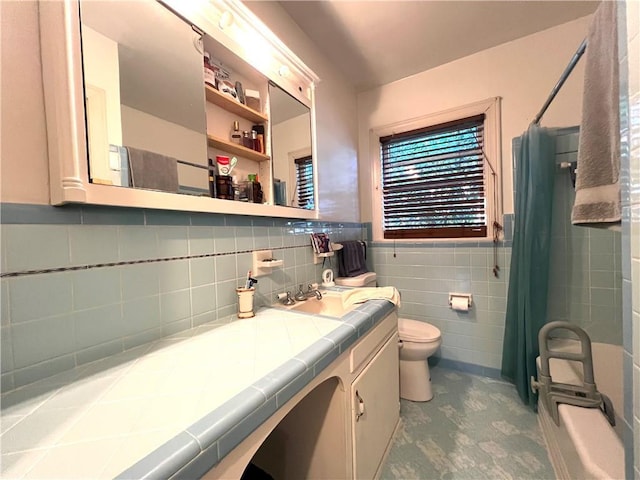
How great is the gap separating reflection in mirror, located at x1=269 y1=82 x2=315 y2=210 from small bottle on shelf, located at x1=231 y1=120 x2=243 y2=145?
0.67 feet

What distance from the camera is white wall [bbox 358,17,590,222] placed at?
5.57 ft

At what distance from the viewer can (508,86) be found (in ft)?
6.14

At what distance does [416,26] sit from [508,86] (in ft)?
2.68

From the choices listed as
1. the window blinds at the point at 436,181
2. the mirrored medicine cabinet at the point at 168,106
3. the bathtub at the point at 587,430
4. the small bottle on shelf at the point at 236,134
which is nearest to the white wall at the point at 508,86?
the window blinds at the point at 436,181

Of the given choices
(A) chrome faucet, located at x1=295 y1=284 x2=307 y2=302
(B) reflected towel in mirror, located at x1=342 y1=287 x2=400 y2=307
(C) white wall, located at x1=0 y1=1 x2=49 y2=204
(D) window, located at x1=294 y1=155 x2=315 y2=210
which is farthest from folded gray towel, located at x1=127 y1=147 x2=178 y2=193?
(B) reflected towel in mirror, located at x1=342 y1=287 x2=400 y2=307

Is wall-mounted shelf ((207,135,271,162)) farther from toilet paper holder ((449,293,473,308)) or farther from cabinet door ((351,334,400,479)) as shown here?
toilet paper holder ((449,293,473,308))

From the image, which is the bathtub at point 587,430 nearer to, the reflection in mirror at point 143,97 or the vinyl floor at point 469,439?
the vinyl floor at point 469,439

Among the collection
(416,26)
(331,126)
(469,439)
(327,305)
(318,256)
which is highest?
(416,26)

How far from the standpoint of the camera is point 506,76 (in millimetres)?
1872

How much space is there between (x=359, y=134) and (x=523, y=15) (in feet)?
4.24

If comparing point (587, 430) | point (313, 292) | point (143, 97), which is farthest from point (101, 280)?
point (587, 430)

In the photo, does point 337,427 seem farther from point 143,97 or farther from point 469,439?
point 143,97

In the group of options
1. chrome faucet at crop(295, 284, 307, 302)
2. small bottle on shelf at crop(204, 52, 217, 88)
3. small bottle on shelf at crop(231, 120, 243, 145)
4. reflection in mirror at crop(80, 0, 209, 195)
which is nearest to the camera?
reflection in mirror at crop(80, 0, 209, 195)

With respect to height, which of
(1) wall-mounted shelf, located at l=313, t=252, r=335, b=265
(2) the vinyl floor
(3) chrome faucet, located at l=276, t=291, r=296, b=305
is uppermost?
(1) wall-mounted shelf, located at l=313, t=252, r=335, b=265
